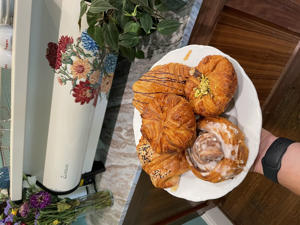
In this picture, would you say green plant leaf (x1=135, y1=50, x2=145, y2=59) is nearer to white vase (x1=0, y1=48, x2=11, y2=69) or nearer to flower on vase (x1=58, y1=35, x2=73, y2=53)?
flower on vase (x1=58, y1=35, x2=73, y2=53)

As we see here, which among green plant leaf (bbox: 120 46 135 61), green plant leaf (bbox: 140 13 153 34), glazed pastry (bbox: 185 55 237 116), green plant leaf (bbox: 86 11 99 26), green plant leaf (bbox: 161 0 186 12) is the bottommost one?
green plant leaf (bbox: 120 46 135 61)

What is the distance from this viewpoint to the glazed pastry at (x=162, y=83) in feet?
1.74

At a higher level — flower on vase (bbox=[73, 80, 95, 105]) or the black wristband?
the black wristband

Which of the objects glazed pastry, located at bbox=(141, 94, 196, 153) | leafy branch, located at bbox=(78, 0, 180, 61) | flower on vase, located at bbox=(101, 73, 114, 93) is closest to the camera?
glazed pastry, located at bbox=(141, 94, 196, 153)

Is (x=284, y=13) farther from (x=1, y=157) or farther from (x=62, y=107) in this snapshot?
(x=1, y=157)

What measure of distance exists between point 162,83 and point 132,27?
0.56ft

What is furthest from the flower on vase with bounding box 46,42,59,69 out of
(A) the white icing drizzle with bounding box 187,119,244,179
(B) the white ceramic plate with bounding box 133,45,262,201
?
(A) the white icing drizzle with bounding box 187,119,244,179

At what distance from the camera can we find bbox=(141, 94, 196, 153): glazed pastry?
0.45m

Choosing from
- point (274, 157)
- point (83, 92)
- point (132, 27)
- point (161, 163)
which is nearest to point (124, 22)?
point (132, 27)

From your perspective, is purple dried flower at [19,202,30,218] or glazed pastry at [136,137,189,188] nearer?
glazed pastry at [136,137,189,188]

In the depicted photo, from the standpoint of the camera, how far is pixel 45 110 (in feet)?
2.54

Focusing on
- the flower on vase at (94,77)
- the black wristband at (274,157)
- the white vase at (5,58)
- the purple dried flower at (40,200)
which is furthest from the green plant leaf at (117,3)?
the purple dried flower at (40,200)

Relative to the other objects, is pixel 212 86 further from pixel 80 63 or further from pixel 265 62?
pixel 265 62

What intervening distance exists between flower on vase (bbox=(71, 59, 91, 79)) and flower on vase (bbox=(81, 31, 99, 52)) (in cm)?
4
